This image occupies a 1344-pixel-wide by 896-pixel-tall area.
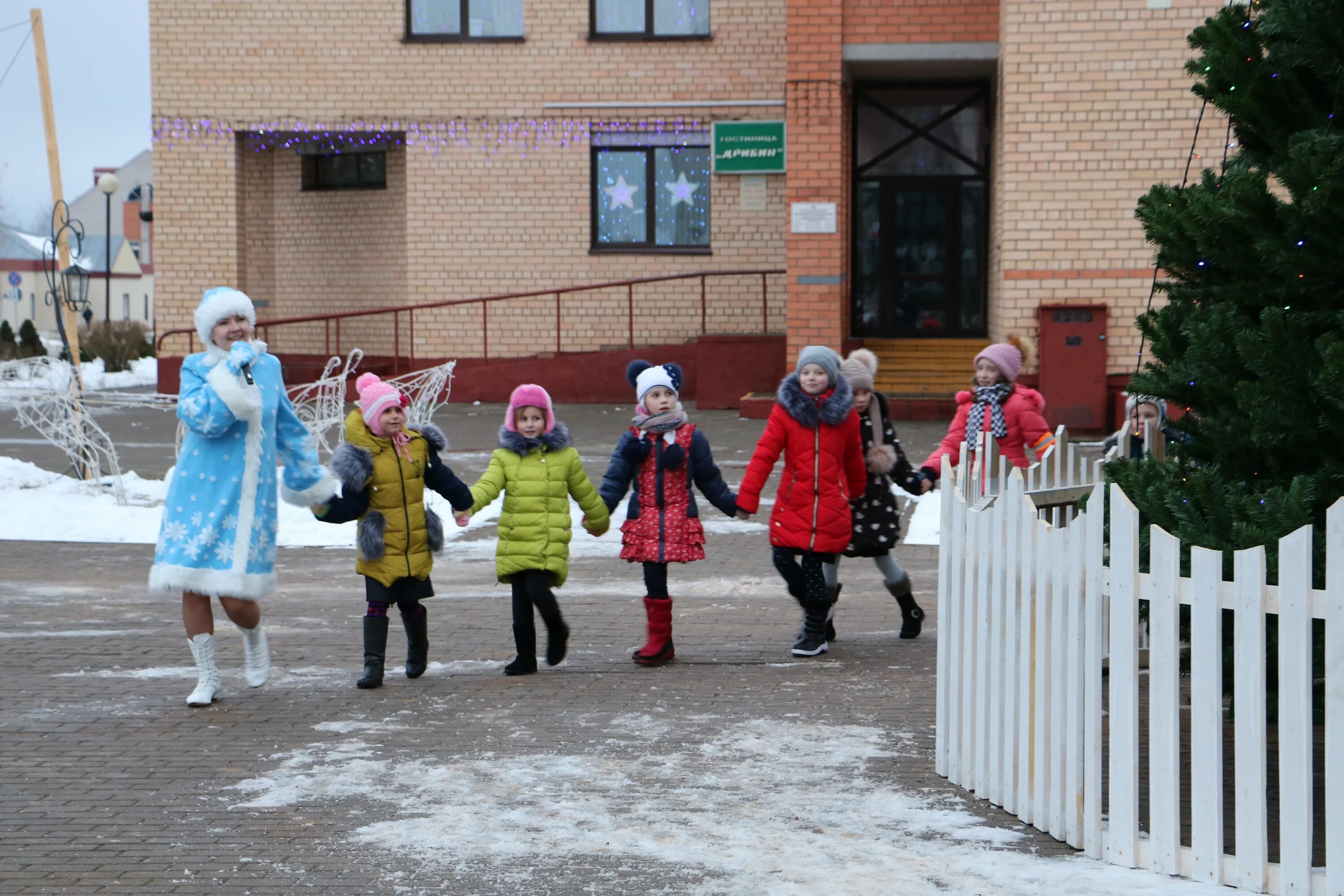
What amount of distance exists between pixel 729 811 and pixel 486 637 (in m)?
3.13

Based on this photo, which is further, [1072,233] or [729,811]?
[1072,233]

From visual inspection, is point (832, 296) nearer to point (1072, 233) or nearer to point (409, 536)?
point (1072, 233)

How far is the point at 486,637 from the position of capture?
7867 mm

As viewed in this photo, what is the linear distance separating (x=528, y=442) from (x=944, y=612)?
236cm

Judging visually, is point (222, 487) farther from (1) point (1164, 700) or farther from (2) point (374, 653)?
(1) point (1164, 700)

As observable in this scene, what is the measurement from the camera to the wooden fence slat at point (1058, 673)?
4.56 m

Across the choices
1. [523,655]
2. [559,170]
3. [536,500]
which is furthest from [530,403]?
[559,170]

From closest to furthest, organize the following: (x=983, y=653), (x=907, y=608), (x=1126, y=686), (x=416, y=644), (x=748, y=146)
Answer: (x=1126, y=686)
(x=983, y=653)
(x=416, y=644)
(x=907, y=608)
(x=748, y=146)

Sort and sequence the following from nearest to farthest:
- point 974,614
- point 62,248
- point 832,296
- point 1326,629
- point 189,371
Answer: point 1326,629 → point 974,614 → point 189,371 → point 62,248 → point 832,296

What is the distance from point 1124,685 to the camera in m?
4.39

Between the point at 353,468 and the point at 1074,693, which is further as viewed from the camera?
the point at 353,468

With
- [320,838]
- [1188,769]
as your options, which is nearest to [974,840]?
[1188,769]

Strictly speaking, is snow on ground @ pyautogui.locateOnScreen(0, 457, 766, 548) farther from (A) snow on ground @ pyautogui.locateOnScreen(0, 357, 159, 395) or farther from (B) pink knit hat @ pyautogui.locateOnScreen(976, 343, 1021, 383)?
(A) snow on ground @ pyautogui.locateOnScreen(0, 357, 159, 395)

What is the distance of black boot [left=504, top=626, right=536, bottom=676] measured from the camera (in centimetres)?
698
